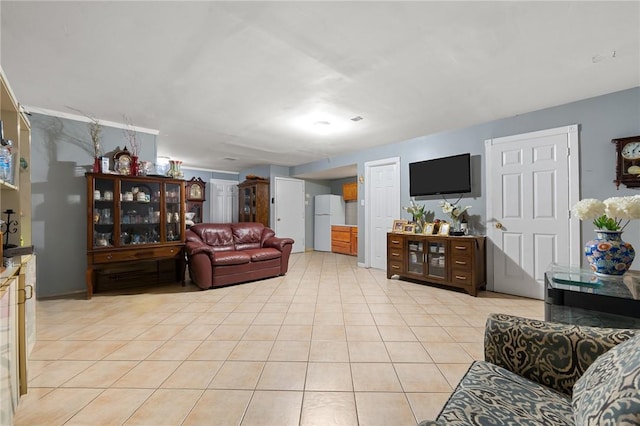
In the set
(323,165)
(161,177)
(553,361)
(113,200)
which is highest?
(323,165)

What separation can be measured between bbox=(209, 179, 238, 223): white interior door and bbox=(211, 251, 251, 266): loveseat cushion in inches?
160

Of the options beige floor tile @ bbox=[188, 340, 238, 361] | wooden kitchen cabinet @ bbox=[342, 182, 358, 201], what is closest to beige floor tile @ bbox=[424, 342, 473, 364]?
beige floor tile @ bbox=[188, 340, 238, 361]

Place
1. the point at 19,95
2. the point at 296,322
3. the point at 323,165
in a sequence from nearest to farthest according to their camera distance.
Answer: the point at 296,322, the point at 19,95, the point at 323,165

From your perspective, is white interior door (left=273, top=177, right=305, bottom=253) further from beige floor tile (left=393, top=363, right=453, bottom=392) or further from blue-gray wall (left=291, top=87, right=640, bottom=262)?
beige floor tile (left=393, top=363, right=453, bottom=392)

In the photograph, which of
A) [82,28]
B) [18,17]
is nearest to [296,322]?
[82,28]

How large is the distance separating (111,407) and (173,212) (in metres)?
3.09

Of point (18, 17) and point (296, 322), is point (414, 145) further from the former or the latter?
point (18, 17)

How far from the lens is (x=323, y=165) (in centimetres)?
635

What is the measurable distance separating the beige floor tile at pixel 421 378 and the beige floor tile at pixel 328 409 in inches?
→ 15.2

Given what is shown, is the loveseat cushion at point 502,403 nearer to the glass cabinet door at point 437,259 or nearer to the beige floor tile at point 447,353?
the beige floor tile at point 447,353

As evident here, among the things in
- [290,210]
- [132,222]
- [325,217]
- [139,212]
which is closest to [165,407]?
[132,222]

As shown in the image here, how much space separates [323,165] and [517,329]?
551 centimetres

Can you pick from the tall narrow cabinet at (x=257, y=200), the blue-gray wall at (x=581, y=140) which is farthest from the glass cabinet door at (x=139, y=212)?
the blue-gray wall at (x=581, y=140)

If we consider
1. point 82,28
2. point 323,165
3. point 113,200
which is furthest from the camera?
point 323,165
